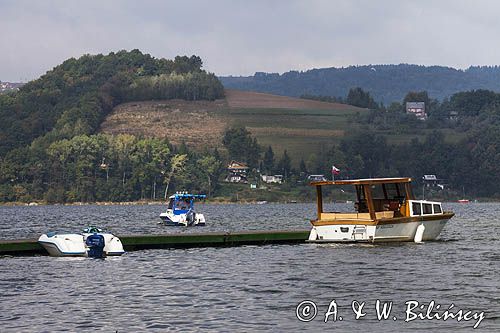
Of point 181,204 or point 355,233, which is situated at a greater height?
point 181,204

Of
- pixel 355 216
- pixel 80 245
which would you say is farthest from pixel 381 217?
pixel 80 245

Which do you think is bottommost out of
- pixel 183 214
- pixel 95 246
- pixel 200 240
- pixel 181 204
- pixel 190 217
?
pixel 190 217

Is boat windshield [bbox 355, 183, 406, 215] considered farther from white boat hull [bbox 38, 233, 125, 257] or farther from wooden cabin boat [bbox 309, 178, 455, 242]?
white boat hull [bbox 38, 233, 125, 257]

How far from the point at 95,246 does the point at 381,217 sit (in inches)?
954

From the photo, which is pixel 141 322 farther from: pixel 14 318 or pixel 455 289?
pixel 455 289

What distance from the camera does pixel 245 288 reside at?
56.9m

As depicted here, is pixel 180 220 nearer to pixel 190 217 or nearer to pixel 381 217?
pixel 190 217

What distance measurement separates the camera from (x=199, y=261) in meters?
72.6

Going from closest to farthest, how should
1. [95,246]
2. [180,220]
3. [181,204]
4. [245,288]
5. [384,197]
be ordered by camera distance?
[245,288]
[95,246]
[384,197]
[180,220]
[181,204]

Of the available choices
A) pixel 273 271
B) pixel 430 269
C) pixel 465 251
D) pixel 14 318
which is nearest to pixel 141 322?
pixel 14 318

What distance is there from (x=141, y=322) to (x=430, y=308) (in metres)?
13.8

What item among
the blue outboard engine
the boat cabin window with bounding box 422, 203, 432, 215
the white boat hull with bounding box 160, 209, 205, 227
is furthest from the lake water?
the white boat hull with bounding box 160, 209, 205, 227

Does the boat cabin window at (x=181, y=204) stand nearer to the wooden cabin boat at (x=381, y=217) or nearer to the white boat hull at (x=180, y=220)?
the white boat hull at (x=180, y=220)

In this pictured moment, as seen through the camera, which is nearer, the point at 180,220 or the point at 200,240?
the point at 200,240
